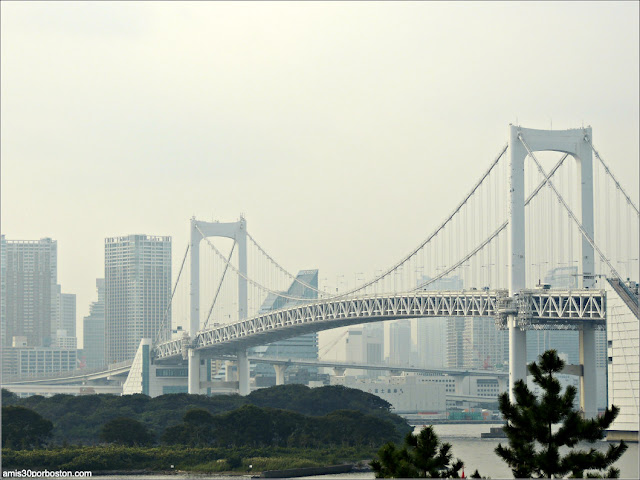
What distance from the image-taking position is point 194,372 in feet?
217

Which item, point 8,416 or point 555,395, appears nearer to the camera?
point 555,395

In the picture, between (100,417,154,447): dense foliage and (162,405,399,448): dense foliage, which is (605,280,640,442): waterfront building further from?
(100,417,154,447): dense foliage

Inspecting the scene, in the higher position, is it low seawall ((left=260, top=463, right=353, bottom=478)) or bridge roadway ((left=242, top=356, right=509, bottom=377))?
bridge roadway ((left=242, top=356, right=509, bottom=377))

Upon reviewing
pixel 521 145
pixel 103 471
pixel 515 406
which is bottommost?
pixel 103 471

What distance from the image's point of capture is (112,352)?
543 ft

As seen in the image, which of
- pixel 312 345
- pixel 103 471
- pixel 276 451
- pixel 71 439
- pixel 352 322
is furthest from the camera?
pixel 312 345

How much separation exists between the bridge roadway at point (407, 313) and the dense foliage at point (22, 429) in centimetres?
1486

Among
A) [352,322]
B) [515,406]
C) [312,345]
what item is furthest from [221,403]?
[312,345]

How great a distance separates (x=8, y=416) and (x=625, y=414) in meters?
19.7

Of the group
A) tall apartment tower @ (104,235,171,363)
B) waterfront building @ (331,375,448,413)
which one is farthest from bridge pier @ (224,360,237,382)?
tall apartment tower @ (104,235,171,363)

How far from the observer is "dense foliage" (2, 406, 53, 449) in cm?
3959

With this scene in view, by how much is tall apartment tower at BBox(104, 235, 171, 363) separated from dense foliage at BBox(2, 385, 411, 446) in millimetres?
101885

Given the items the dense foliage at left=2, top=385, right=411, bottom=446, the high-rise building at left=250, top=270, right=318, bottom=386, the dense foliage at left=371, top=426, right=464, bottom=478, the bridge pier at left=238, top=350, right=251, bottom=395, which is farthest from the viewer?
the high-rise building at left=250, top=270, right=318, bottom=386

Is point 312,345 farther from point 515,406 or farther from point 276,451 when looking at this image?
point 515,406
